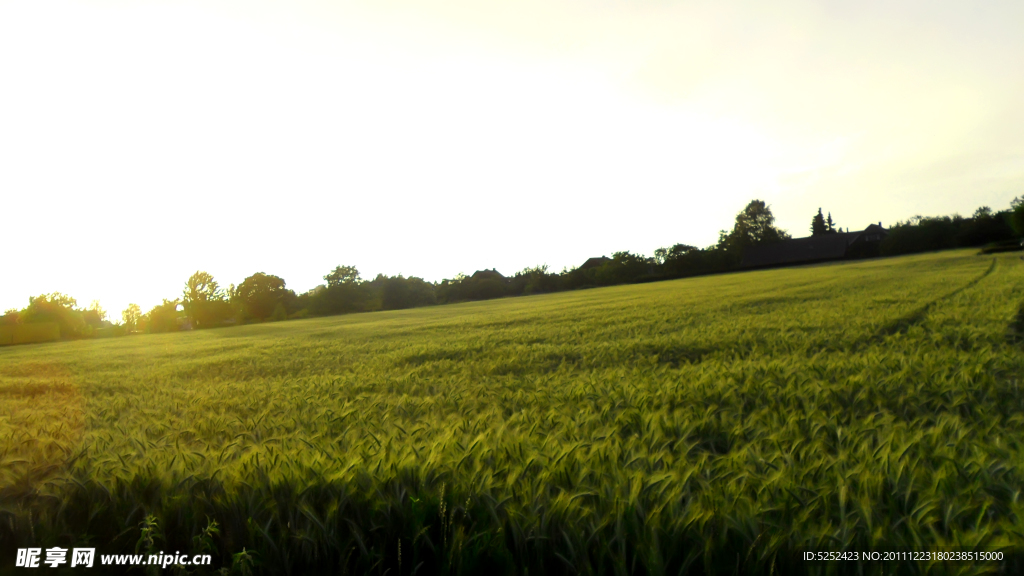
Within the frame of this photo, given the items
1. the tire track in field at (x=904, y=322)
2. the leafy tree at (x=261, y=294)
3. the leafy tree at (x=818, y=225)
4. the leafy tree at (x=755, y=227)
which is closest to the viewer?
the tire track in field at (x=904, y=322)

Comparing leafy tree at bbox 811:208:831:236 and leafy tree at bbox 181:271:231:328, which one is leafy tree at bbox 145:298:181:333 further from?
leafy tree at bbox 811:208:831:236

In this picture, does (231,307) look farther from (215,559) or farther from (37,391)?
(215,559)

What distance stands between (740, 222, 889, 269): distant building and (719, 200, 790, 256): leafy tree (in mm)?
14379

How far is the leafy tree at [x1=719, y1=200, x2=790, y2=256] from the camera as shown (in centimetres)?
9844

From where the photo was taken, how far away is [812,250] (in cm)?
7925

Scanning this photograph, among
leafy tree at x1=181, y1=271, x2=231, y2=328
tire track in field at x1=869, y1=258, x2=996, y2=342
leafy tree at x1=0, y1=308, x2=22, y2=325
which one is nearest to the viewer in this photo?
tire track in field at x1=869, y1=258, x2=996, y2=342

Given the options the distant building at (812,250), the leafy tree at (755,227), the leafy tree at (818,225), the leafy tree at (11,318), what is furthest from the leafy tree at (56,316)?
the leafy tree at (818,225)

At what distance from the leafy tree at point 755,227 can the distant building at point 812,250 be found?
14379mm

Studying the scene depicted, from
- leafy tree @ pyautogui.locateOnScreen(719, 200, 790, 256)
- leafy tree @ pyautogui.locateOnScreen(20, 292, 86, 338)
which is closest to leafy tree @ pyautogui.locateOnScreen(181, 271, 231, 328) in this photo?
leafy tree @ pyautogui.locateOnScreen(20, 292, 86, 338)

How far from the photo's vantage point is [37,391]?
5660 mm

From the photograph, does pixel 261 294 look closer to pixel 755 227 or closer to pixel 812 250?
pixel 812 250

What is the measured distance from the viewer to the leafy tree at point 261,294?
61344mm

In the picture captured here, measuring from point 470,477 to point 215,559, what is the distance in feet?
2.55

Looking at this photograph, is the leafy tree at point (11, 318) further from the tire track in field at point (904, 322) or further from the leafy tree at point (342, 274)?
the tire track in field at point (904, 322)
